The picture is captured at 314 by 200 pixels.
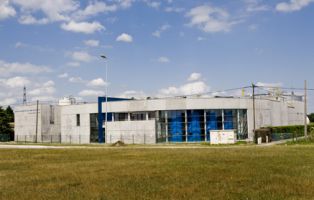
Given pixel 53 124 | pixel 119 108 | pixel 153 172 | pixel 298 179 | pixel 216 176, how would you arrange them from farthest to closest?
pixel 53 124 < pixel 119 108 < pixel 153 172 < pixel 216 176 < pixel 298 179

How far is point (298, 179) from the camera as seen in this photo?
14.8 metres

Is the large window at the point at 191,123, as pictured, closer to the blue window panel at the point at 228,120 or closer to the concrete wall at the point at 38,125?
the blue window panel at the point at 228,120

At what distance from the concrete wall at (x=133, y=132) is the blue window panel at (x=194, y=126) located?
5.55 m

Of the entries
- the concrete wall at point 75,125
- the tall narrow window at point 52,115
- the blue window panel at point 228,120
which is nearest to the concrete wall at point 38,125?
the tall narrow window at point 52,115

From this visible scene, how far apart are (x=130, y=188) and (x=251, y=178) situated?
4702 mm

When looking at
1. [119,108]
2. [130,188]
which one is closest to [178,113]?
[119,108]

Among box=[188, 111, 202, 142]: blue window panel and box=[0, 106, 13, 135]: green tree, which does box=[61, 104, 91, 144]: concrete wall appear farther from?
box=[0, 106, 13, 135]: green tree

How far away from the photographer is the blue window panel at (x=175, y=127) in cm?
6288

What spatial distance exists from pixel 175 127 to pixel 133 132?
6.89 metres

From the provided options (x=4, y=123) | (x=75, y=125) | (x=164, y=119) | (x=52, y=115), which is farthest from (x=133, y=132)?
(x=4, y=123)

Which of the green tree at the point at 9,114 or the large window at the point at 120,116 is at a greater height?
the green tree at the point at 9,114

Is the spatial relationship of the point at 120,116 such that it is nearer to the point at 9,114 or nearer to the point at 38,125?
the point at 38,125

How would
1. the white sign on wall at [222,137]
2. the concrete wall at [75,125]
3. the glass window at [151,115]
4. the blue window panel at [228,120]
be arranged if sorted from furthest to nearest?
the concrete wall at [75,125], the glass window at [151,115], the blue window panel at [228,120], the white sign on wall at [222,137]

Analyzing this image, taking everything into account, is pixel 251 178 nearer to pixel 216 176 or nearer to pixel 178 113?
pixel 216 176
